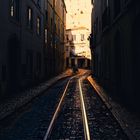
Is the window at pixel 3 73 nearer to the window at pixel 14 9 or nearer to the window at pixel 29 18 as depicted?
the window at pixel 14 9

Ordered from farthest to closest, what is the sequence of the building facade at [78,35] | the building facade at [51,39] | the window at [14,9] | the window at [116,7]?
the building facade at [78,35]
the building facade at [51,39]
the window at [14,9]
the window at [116,7]

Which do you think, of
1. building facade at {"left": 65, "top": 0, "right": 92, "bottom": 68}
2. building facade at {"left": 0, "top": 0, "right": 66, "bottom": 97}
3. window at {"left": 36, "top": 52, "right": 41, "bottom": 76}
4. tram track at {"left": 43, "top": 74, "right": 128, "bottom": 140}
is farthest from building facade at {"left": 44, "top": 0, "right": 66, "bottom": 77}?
building facade at {"left": 65, "top": 0, "right": 92, "bottom": 68}

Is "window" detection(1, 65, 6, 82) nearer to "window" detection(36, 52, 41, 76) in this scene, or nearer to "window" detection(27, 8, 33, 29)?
"window" detection(27, 8, 33, 29)

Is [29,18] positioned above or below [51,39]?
above

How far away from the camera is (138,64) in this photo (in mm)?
12273

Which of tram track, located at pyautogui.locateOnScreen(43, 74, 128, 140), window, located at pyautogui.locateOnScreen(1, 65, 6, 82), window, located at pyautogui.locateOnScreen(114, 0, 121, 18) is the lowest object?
tram track, located at pyautogui.locateOnScreen(43, 74, 128, 140)

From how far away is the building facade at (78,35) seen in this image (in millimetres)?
71625

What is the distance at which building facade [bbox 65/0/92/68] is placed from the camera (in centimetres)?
7162

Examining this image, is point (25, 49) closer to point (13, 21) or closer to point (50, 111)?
point (13, 21)

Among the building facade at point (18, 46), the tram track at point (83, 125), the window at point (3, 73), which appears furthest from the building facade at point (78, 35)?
the tram track at point (83, 125)

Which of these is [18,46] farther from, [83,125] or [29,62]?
[83,125]

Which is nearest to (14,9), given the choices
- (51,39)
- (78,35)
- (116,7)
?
(116,7)

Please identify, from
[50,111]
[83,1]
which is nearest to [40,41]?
[50,111]

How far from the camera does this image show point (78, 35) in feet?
240
